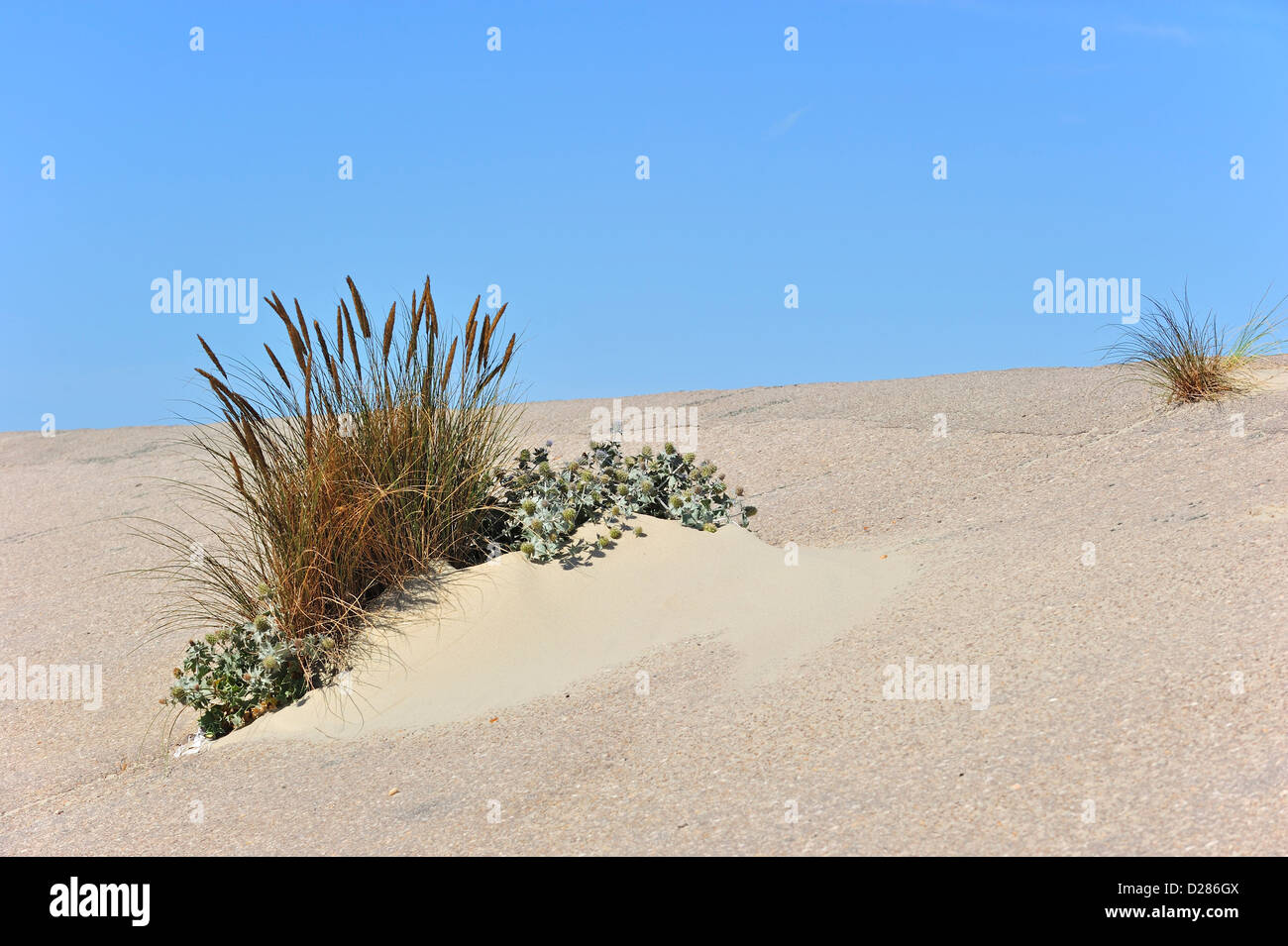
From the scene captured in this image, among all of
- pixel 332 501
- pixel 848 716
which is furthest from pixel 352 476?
pixel 848 716

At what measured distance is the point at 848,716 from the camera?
→ 327 centimetres

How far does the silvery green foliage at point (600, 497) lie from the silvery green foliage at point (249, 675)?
992 millimetres

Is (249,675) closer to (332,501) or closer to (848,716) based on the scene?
(332,501)

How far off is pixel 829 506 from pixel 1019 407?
245 cm

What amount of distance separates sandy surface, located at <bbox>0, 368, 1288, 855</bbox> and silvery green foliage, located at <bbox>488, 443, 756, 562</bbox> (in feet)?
0.65

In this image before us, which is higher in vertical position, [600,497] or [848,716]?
[600,497]

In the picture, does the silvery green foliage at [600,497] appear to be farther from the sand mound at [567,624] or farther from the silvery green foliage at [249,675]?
the silvery green foliage at [249,675]

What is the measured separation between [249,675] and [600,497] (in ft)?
5.66

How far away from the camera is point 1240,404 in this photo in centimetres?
646

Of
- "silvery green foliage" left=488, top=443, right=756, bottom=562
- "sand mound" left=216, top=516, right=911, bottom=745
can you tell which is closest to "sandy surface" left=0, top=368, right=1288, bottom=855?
"sand mound" left=216, top=516, right=911, bottom=745

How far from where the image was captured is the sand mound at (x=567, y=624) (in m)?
3.88
